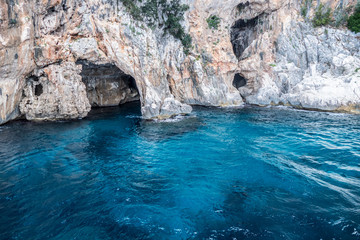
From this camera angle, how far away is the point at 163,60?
25.0 metres

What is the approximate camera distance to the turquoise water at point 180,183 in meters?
5.86

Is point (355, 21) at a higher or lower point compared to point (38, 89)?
higher

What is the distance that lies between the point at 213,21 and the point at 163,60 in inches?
391

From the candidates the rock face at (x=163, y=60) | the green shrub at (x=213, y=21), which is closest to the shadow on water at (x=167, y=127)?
the rock face at (x=163, y=60)

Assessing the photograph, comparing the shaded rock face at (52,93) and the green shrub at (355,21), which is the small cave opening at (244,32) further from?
the shaded rock face at (52,93)

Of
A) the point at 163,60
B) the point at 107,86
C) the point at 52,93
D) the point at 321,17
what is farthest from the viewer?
the point at 321,17

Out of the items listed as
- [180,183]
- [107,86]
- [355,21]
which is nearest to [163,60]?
[107,86]

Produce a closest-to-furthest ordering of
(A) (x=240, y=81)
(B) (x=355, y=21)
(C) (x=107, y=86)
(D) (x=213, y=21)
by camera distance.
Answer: (B) (x=355, y=21), (C) (x=107, y=86), (D) (x=213, y=21), (A) (x=240, y=81)

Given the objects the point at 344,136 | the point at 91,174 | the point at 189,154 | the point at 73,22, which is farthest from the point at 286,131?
the point at 73,22

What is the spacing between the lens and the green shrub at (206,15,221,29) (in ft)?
91.9

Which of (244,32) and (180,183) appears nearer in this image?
(180,183)

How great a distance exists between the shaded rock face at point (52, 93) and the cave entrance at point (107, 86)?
4.66 metres

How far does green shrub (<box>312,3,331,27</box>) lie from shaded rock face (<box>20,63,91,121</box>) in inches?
1245

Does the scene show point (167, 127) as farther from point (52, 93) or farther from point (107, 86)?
point (107, 86)
